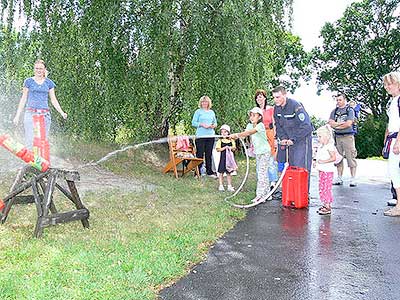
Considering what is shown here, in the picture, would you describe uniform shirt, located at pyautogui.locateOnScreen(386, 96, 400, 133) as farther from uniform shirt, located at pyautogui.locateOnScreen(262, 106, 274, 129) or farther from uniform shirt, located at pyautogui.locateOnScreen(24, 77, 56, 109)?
uniform shirt, located at pyautogui.locateOnScreen(24, 77, 56, 109)

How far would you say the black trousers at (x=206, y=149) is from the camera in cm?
974

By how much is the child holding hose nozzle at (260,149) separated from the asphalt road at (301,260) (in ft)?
1.89

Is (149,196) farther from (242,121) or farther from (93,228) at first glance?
(242,121)

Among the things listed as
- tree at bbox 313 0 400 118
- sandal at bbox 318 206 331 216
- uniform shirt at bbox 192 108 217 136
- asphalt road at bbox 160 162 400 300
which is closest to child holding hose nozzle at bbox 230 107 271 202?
asphalt road at bbox 160 162 400 300

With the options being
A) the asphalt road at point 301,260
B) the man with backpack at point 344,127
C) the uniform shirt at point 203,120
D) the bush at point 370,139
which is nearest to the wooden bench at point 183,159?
the uniform shirt at point 203,120

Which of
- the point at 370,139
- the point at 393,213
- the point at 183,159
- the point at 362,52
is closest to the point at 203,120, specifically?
the point at 183,159

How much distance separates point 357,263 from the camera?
4.20m

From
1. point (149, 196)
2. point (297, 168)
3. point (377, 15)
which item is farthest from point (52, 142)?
point (377, 15)

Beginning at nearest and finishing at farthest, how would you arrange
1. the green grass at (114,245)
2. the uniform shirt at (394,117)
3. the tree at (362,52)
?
1. the green grass at (114,245)
2. the uniform shirt at (394,117)
3. the tree at (362,52)

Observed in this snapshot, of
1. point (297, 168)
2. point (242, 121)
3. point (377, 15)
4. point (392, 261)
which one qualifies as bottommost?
point (392, 261)

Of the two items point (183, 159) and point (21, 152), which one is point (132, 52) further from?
point (21, 152)

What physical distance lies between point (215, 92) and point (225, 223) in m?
4.77

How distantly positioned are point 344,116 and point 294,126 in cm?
257

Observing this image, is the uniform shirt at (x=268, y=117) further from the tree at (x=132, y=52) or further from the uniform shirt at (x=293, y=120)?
the tree at (x=132, y=52)
